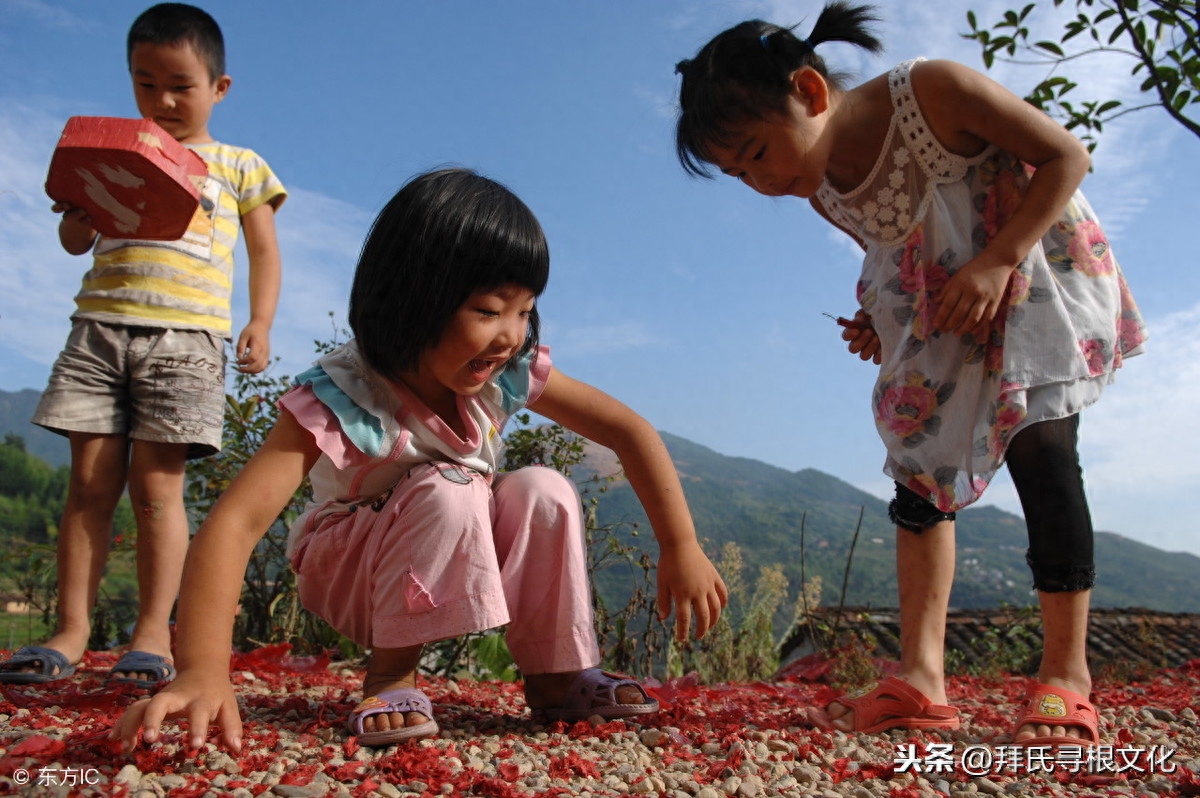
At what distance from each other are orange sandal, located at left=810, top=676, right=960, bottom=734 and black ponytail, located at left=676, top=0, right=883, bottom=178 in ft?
4.76

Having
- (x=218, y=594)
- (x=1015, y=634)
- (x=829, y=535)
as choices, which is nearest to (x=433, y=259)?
(x=218, y=594)

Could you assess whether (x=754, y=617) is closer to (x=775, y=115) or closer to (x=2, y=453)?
(x=775, y=115)

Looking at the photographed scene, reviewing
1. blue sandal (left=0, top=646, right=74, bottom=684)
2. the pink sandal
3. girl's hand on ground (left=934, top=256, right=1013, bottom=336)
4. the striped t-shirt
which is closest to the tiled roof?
girl's hand on ground (left=934, top=256, right=1013, bottom=336)

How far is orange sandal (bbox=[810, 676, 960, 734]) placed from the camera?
2273mm

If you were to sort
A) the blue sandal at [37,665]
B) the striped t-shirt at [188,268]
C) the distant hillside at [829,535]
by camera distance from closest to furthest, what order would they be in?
the blue sandal at [37,665], the striped t-shirt at [188,268], the distant hillside at [829,535]

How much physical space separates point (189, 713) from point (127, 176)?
5.78ft

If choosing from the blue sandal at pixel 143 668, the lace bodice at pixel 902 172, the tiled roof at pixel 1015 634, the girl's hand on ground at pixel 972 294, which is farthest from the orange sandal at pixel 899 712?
the tiled roof at pixel 1015 634

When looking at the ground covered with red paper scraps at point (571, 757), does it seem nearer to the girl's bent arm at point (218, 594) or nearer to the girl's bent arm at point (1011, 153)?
the girl's bent arm at point (218, 594)

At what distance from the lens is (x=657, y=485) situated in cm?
217

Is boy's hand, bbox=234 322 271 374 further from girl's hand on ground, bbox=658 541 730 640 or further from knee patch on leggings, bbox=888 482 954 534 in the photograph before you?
knee patch on leggings, bbox=888 482 954 534

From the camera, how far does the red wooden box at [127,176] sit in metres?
2.64

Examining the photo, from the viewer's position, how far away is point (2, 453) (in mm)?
13320

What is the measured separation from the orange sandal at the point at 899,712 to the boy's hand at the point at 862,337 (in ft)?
3.03

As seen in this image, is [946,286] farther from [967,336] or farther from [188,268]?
[188,268]
